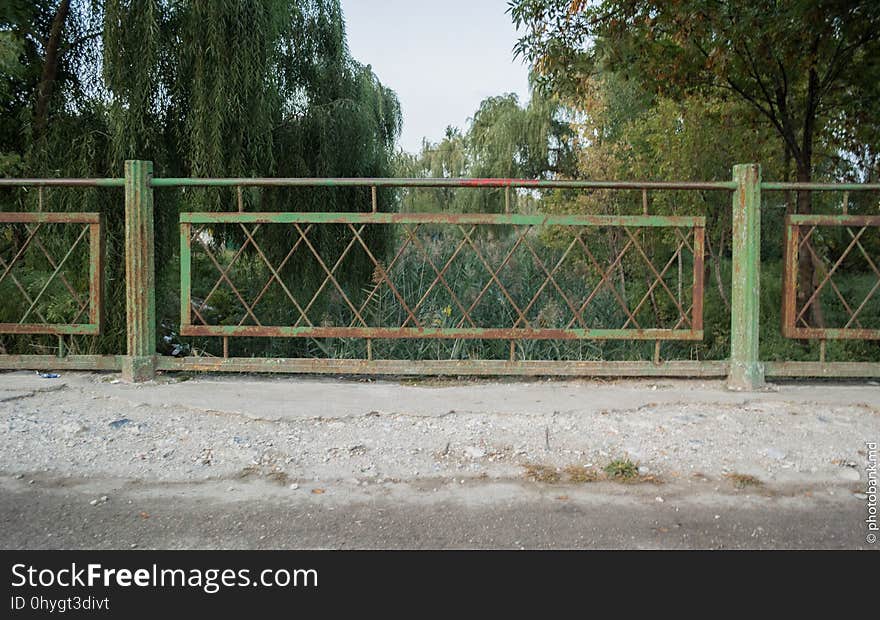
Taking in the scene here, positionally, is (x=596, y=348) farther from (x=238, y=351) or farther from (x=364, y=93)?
(x=364, y=93)

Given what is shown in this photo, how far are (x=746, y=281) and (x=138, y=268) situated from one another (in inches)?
185

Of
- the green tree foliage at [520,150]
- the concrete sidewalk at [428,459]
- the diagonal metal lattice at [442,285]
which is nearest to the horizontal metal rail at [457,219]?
the diagonal metal lattice at [442,285]

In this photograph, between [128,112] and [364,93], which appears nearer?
[128,112]

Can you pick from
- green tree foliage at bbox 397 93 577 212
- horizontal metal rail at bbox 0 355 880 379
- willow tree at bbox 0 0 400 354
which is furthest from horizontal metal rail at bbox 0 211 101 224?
green tree foliage at bbox 397 93 577 212

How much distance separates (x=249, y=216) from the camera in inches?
228

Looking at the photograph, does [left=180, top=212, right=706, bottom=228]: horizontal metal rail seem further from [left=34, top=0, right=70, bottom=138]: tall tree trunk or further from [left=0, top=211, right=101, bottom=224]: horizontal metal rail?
[left=34, top=0, right=70, bottom=138]: tall tree trunk

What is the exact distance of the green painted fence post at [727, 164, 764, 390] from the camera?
5.65m

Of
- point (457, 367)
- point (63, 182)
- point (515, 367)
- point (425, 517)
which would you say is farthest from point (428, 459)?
point (63, 182)

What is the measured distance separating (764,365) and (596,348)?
2.01 metres

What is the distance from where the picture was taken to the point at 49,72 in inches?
324

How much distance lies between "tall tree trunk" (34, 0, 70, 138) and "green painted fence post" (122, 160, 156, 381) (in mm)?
3108

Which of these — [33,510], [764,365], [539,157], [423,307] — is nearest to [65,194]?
[423,307]

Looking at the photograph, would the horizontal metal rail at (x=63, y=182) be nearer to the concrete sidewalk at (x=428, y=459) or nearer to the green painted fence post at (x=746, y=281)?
the concrete sidewalk at (x=428, y=459)

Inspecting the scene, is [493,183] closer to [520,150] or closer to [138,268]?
→ [138,268]
